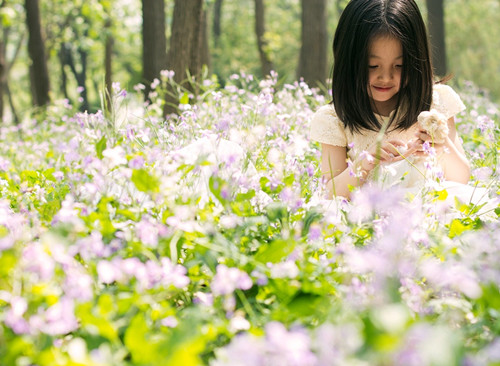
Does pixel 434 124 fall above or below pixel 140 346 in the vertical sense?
above

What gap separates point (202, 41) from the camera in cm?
604

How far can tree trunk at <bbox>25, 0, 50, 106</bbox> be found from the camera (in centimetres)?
952

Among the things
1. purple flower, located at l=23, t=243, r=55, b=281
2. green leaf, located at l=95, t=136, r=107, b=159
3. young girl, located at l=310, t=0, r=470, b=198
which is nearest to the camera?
purple flower, located at l=23, t=243, r=55, b=281

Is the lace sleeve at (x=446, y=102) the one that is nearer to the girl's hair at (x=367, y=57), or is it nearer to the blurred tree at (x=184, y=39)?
the girl's hair at (x=367, y=57)

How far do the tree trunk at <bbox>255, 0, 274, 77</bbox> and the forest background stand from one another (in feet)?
0.09

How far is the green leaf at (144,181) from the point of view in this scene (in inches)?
67.7

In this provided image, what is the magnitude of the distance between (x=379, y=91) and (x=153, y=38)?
5019mm

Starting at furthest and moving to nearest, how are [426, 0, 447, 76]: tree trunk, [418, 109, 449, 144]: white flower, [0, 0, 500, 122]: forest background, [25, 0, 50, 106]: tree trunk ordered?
[426, 0, 447, 76]: tree trunk, [25, 0, 50, 106]: tree trunk, [0, 0, 500, 122]: forest background, [418, 109, 449, 144]: white flower

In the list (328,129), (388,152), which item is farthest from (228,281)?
(328,129)

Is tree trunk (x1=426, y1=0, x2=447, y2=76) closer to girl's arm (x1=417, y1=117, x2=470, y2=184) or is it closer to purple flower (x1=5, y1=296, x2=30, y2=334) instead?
girl's arm (x1=417, y1=117, x2=470, y2=184)

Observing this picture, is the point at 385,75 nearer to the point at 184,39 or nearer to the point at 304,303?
the point at 304,303

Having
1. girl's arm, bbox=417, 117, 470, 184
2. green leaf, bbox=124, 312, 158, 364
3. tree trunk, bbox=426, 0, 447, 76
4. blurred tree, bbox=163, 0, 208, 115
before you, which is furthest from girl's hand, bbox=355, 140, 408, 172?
tree trunk, bbox=426, 0, 447, 76

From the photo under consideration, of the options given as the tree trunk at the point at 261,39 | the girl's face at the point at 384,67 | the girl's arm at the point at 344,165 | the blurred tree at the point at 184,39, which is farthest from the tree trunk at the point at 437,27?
the girl's face at the point at 384,67

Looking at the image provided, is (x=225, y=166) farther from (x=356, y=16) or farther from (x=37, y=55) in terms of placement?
(x=37, y=55)
